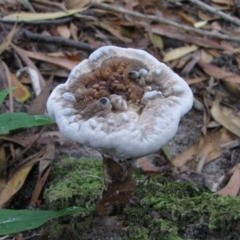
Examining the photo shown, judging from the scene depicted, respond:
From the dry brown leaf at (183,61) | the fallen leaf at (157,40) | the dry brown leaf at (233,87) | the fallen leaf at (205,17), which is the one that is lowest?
the dry brown leaf at (233,87)

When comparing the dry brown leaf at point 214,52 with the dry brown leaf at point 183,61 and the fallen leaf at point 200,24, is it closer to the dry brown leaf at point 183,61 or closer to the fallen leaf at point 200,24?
the dry brown leaf at point 183,61

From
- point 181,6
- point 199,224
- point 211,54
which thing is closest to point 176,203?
point 199,224

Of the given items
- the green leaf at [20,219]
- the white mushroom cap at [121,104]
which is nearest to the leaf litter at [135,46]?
the green leaf at [20,219]

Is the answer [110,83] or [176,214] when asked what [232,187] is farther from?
[110,83]

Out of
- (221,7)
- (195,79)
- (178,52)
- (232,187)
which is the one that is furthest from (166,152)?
(221,7)

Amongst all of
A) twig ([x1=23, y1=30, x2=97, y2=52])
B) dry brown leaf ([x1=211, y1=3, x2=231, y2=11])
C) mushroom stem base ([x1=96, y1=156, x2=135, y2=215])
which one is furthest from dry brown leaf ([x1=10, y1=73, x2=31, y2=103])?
dry brown leaf ([x1=211, y1=3, x2=231, y2=11])

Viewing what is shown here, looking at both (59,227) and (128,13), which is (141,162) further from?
(128,13)
